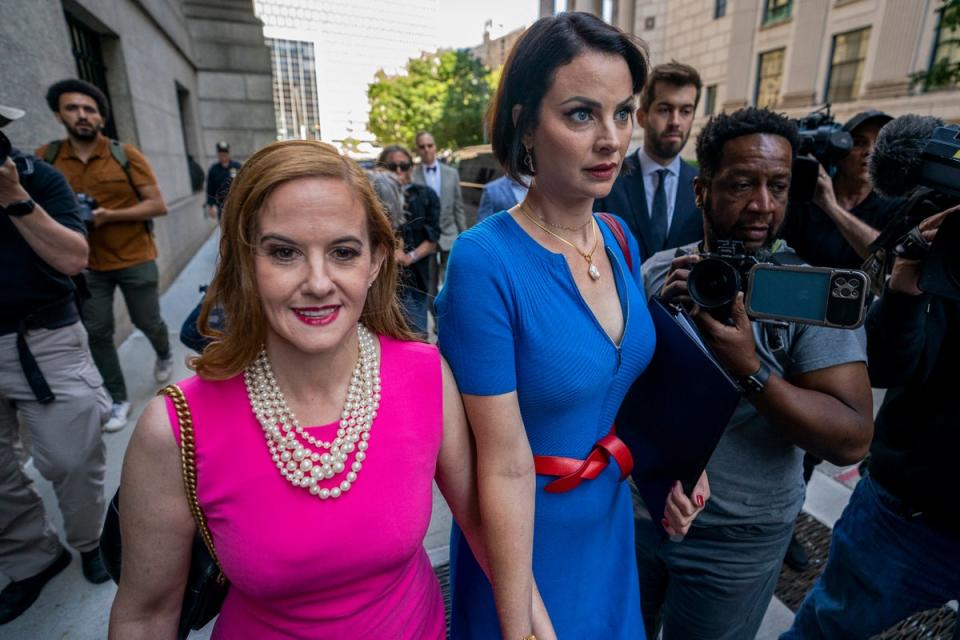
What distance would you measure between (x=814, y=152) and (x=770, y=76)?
78.5 feet

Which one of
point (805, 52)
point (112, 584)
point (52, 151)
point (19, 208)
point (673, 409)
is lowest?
point (112, 584)

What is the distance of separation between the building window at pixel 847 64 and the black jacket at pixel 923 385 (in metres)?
20.2

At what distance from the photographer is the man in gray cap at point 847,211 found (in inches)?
124

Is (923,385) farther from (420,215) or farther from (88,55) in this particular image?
(88,55)

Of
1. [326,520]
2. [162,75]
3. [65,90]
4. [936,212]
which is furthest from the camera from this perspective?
[162,75]

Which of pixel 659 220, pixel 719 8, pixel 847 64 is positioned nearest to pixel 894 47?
pixel 847 64

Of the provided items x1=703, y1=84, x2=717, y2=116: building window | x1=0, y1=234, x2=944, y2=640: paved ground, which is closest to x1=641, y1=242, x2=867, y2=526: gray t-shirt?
x1=0, y1=234, x2=944, y2=640: paved ground

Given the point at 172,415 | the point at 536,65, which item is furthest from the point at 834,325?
the point at 172,415

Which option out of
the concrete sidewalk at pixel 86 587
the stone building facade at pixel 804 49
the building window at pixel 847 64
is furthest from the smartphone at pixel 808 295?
the building window at pixel 847 64

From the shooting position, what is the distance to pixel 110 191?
4.06 meters

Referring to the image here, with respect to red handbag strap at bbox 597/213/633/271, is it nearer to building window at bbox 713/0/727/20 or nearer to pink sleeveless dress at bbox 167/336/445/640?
pink sleeveless dress at bbox 167/336/445/640

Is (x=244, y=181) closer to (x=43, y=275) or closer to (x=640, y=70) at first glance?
(x=640, y=70)

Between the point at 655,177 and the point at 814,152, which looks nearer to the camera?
the point at 814,152

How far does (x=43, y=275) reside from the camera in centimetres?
240
